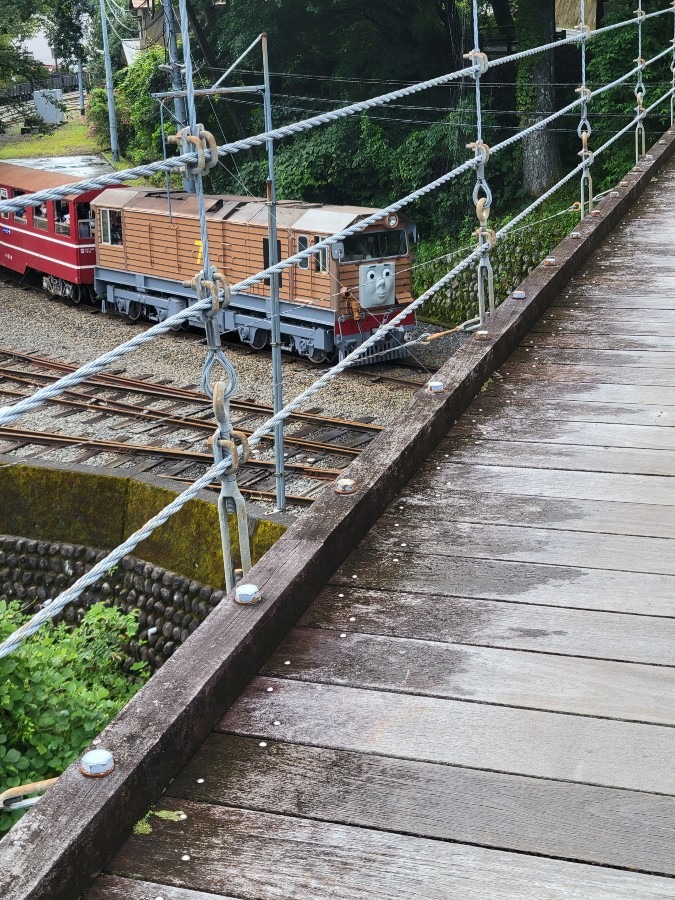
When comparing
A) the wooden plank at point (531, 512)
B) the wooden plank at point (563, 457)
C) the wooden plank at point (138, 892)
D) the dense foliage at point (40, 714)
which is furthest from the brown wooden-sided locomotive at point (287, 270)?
the wooden plank at point (138, 892)

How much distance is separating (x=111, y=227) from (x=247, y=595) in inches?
691

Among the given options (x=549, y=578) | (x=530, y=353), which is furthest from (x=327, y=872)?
(x=530, y=353)

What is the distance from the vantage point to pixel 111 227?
61.4 feet

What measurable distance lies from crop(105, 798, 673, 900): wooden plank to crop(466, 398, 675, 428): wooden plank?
5.92 feet

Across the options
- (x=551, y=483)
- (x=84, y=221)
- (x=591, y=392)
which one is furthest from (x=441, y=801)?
(x=84, y=221)

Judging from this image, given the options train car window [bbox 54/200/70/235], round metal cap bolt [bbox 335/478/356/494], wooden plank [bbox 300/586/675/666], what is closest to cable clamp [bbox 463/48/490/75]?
round metal cap bolt [bbox 335/478/356/494]

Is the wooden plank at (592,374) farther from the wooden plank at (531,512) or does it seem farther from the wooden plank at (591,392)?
the wooden plank at (531,512)

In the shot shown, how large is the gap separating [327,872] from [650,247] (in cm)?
411

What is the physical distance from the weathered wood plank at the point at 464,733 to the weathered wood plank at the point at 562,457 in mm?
1019

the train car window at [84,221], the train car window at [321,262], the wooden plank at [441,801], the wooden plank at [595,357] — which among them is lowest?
the train car window at [321,262]

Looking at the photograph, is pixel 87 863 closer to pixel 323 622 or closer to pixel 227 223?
pixel 323 622

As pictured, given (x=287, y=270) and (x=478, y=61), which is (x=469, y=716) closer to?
(x=478, y=61)

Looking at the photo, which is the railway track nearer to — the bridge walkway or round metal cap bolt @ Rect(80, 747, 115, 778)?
the bridge walkway

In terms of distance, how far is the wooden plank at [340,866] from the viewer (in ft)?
4.90
